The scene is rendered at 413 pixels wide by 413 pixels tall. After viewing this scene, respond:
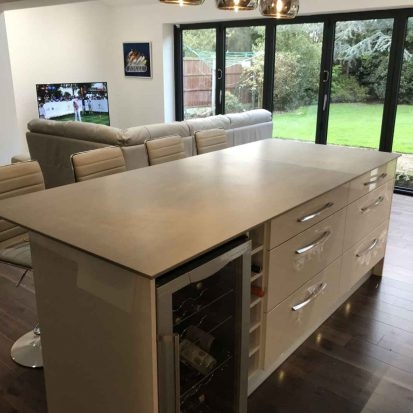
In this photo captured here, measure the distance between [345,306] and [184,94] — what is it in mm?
5525

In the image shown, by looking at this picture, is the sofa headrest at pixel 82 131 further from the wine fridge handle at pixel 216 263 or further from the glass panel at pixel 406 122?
the glass panel at pixel 406 122

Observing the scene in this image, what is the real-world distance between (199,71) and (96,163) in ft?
16.6

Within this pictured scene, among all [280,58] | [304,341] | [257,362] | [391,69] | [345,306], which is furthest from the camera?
[280,58]

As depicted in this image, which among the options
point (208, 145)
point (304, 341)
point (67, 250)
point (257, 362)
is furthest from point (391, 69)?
point (67, 250)

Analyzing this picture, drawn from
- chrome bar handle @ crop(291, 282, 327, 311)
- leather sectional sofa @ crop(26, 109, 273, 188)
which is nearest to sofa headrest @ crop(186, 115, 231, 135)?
leather sectional sofa @ crop(26, 109, 273, 188)

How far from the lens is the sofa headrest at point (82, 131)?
12.9ft

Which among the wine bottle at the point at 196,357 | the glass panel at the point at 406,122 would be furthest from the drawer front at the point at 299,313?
the glass panel at the point at 406,122

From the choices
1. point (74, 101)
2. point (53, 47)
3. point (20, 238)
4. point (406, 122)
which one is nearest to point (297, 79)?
point (406, 122)

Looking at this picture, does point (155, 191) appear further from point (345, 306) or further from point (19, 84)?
point (19, 84)

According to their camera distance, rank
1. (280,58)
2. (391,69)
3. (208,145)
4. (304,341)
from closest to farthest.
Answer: (304,341) → (208,145) → (391,69) → (280,58)

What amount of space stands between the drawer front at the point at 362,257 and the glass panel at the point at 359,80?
2.84 meters

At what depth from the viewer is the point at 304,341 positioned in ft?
8.05

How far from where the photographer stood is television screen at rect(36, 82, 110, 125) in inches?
264

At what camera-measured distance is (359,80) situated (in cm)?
550
